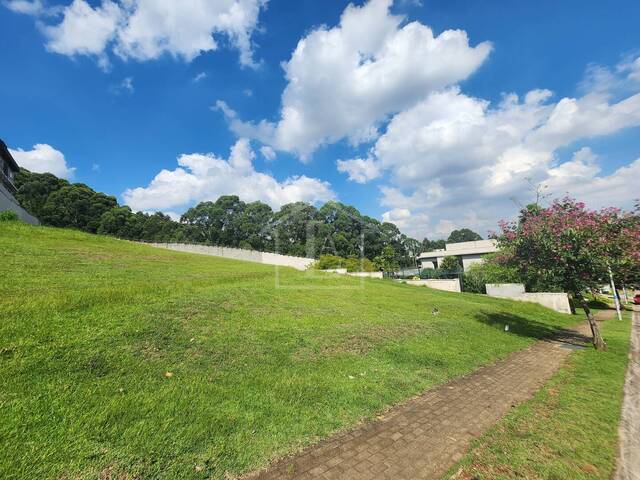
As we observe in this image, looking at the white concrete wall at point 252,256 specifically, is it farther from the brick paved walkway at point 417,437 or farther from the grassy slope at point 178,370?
the brick paved walkway at point 417,437

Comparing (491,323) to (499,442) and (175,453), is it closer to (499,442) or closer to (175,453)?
(499,442)

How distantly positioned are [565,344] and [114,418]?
12751 millimetres

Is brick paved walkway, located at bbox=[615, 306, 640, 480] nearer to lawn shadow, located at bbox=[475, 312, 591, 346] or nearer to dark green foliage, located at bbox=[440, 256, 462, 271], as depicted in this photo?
lawn shadow, located at bbox=[475, 312, 591, 346]

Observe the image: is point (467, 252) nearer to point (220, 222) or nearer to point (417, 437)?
point (220, 222)

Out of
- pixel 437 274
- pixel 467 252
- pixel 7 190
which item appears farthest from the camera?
pixel 467 252

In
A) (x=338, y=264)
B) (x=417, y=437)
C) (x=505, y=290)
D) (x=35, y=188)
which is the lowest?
(x=417, y=437)

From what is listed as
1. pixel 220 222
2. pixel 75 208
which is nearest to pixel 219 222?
pixel 220 222

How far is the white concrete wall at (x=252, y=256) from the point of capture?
34.2 m

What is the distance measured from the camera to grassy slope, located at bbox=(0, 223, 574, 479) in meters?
2.90

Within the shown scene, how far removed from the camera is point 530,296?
20.7 meters

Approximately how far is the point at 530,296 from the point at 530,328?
10.0 meters

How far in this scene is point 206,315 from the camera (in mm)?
6691

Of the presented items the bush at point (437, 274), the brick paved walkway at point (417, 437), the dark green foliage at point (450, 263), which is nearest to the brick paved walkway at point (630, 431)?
the brick paved walkway at point (417, 437)

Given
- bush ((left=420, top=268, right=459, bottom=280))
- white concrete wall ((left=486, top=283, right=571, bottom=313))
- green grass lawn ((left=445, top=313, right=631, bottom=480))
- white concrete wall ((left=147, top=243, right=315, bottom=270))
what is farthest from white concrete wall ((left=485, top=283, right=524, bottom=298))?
green grass lawn ((left=445, top=313, right=631, bottom=480))
